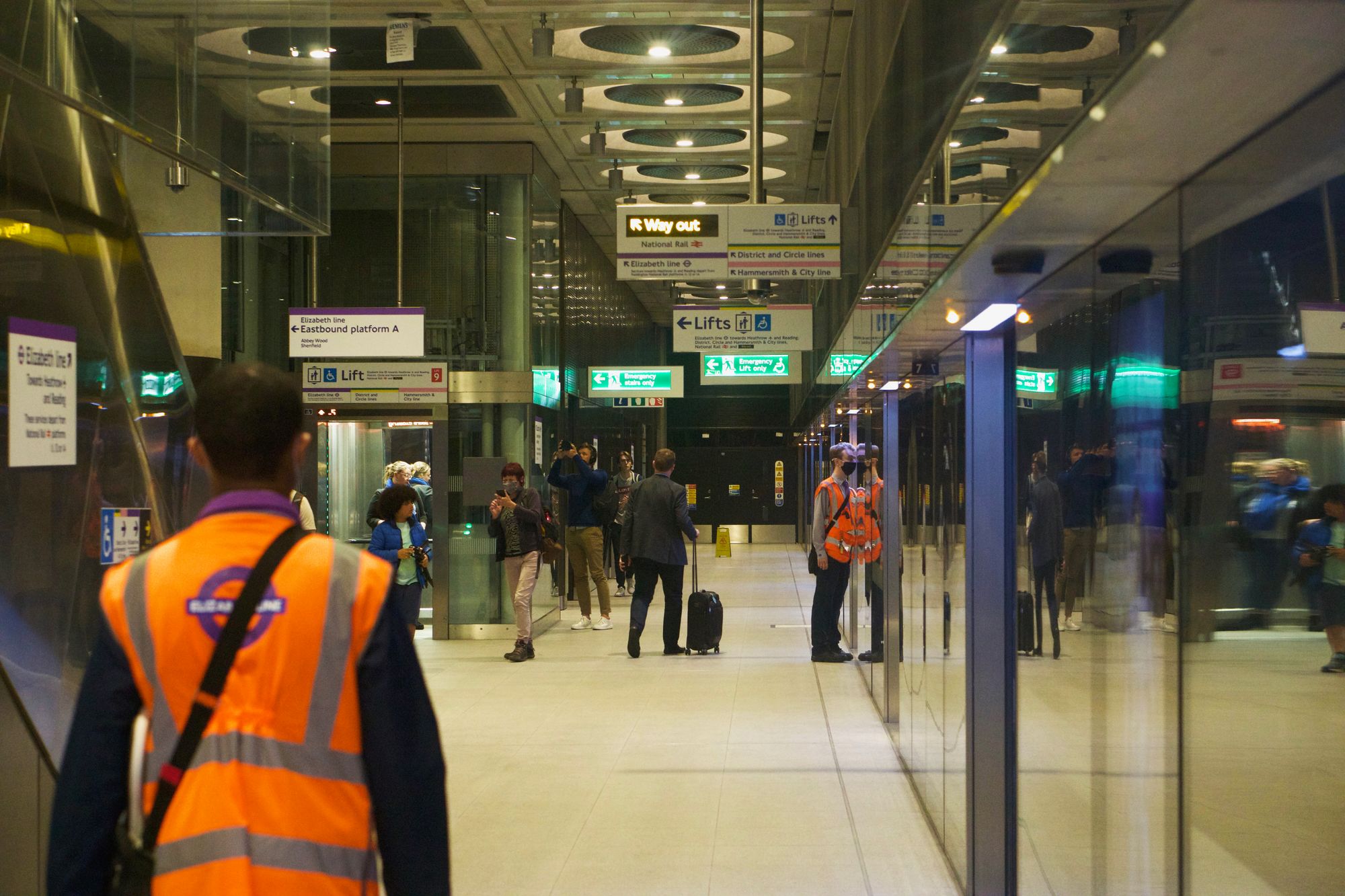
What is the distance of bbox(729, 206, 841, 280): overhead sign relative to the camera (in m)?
10.1

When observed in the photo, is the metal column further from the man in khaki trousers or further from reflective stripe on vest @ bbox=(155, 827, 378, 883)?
the man in khaki trousers

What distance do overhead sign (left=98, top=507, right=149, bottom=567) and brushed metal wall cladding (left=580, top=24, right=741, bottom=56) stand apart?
634cm

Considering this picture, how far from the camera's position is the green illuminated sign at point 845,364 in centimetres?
860

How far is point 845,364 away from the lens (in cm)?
1030

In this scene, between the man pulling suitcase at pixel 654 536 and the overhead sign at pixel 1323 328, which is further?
the man pulling suitcase at pixel 654 536

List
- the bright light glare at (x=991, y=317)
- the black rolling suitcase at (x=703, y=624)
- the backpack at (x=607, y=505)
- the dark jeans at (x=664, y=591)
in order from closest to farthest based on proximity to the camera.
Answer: the bright light glare at (x=991, y=317) → the dark jeans at (x=664, y=591) → the black rolling suitcase at (x=703, y=624) → the backpack at (x=607, y=505)

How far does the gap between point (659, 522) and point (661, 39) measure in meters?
4.16

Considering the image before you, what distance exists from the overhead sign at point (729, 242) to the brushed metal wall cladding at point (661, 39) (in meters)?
1.32

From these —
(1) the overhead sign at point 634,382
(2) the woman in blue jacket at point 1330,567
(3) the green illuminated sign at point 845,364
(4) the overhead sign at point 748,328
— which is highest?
(4) the overhead sign at point 748,328

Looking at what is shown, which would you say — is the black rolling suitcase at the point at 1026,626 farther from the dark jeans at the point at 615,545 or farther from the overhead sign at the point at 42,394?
the dark jeans at the point at 615,545

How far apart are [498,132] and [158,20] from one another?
28.5 feet

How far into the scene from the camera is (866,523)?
10.2m

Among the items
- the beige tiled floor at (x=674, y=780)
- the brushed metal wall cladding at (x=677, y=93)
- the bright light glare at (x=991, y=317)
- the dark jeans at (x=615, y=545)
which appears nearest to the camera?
the bright light glare at (x=991, y=317)

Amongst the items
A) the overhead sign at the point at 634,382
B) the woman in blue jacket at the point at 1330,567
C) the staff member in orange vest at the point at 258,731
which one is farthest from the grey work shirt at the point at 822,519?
the staff member in orange vest at the point at 258,731
